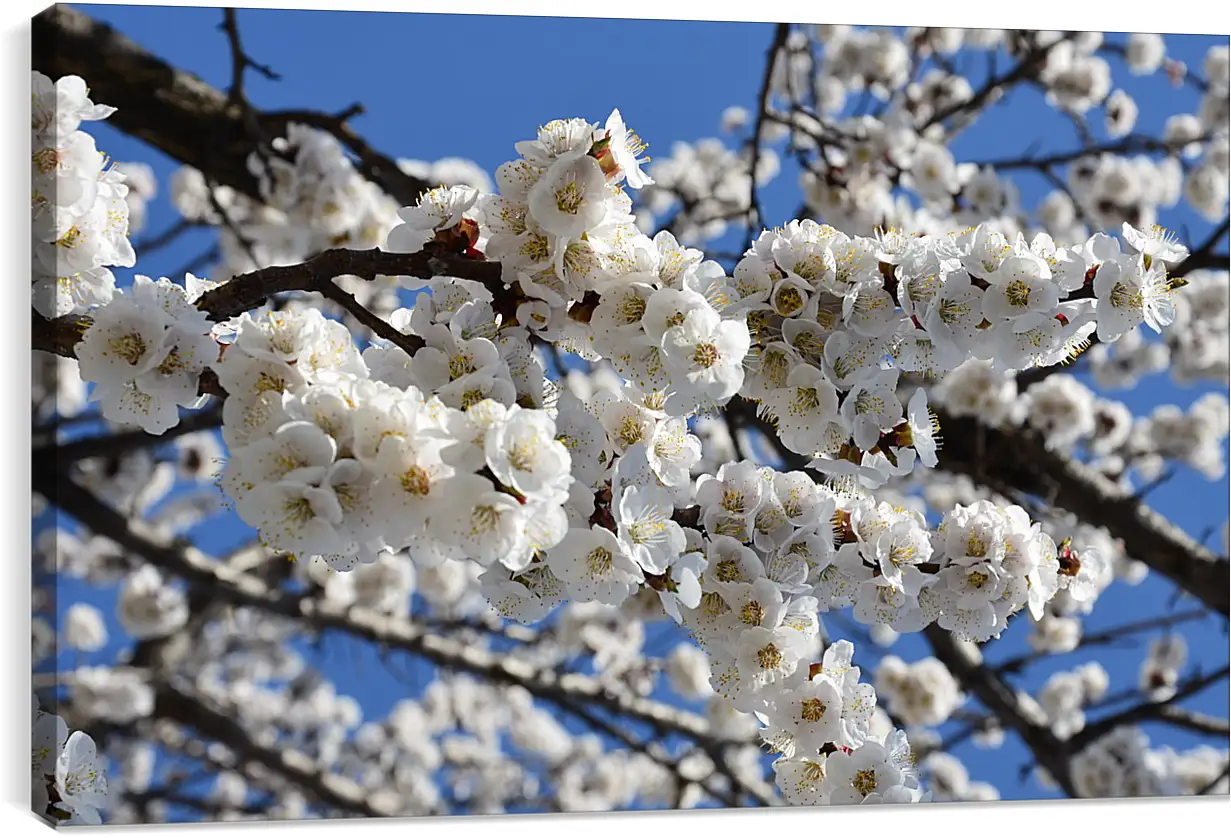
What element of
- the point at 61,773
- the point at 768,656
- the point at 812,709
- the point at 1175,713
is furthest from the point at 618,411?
the point at 1175,713

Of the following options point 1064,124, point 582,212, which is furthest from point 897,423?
point 1064,124

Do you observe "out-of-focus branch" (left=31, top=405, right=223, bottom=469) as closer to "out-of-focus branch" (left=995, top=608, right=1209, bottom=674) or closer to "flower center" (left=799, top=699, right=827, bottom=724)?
"flower center" (left=799, top=699, right=827, bottom=724)

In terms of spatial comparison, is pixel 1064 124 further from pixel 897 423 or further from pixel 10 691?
pixel 10 691

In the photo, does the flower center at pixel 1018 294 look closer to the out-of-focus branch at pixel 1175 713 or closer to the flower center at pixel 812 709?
the flower center at pixel 812 709

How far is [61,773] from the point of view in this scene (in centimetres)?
152

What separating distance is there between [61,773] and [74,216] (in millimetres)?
693

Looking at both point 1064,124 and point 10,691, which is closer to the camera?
point 10,691

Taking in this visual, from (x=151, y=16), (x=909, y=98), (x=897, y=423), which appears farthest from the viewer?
(x=909, y=98)

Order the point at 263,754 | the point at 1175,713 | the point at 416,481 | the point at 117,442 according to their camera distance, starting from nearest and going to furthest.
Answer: the point at 416,481
the point at 117,442
the point at 1175,713
the point at 263,754

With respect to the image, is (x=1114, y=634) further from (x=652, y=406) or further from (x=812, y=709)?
(x=652, y=406)

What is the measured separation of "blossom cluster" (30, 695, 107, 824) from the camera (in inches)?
59.7

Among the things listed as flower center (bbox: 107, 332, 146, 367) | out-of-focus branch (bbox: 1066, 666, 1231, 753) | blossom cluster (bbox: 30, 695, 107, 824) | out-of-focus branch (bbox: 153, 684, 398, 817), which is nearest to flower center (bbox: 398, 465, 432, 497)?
flower center (bbox: 107, 332, 146, 367)

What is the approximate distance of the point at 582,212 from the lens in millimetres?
958

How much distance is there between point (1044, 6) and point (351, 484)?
5.32 ft
